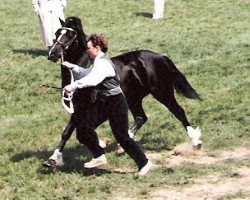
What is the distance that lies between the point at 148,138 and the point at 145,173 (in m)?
2.15

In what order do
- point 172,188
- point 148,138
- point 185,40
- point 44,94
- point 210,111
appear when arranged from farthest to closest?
1. point 185,40
2. point 44,94
3. point 210,111
4. point 148,138
5. point 172,188

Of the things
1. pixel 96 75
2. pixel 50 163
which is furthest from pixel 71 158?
pixel 96 75

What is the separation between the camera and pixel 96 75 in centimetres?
801

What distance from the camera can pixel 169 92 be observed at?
1003 cm

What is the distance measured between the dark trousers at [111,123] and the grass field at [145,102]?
0.37 meters

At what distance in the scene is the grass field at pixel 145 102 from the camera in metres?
8.42

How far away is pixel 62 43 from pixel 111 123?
4.46ft

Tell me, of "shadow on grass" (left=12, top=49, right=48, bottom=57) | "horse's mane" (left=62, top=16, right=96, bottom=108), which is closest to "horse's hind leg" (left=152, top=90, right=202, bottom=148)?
"horse's mane" (left=62, top=16, right=96, bottom=108)

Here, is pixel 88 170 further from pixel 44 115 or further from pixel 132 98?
pixel 44 115

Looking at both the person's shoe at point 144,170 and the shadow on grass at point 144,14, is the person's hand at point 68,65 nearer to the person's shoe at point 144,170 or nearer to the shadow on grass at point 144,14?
the person's shoe at point 144,170

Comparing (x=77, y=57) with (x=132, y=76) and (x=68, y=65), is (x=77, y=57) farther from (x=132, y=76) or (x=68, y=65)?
(x=132, y=76)

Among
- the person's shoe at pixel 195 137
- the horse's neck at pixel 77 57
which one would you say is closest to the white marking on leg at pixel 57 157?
the horse's neck at pixel 77 57

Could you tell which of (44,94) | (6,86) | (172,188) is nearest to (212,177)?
(172,188)

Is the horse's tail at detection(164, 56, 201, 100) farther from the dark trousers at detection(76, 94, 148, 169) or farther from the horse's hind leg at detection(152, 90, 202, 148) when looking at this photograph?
the dark trousers at detection(76, 94, 148, 169)
